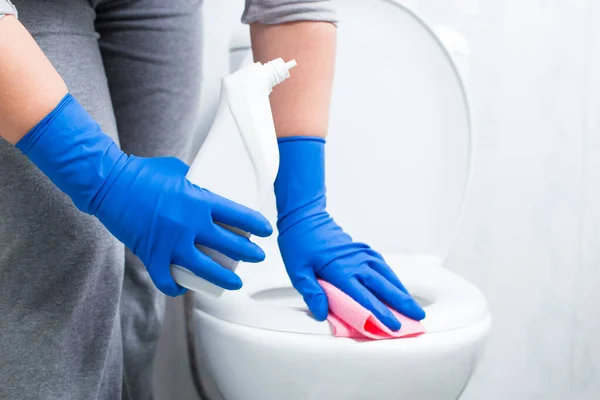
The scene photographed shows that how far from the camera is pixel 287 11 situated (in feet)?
2.19

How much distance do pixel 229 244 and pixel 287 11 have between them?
0.28m

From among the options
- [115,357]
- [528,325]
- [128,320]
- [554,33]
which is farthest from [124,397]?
[554,33]

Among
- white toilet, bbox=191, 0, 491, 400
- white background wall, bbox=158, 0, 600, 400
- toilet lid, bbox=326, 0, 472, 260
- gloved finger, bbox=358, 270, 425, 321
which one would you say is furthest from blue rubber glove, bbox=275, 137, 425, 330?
white background wall, bbox=158, 0, 600, 400

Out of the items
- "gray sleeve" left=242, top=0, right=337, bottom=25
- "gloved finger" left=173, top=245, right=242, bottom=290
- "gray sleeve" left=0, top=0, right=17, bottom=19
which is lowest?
"gloved finger" left=173, top=245, right=242, bottom=290

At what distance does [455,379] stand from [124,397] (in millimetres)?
476

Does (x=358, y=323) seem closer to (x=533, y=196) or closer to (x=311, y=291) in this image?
(x=311, y=291)

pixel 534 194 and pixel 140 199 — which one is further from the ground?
pixel 140 199

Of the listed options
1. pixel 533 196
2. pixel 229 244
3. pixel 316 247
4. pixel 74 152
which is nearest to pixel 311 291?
pixel 316 247

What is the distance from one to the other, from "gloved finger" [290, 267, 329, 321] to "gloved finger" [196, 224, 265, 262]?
13 centimetres

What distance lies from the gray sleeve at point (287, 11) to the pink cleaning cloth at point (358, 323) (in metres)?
0.28

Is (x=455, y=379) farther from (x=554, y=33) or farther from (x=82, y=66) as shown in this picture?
(x=554, y=33)

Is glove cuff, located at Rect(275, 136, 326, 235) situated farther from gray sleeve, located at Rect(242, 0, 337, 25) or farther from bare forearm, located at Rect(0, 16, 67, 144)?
bare forearm, located at Rect(0, 16, 67, 144)

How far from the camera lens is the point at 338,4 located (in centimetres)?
86

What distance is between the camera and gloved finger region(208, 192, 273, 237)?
50 cm
